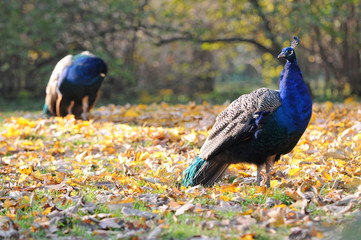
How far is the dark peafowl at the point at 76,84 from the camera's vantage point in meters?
7.81

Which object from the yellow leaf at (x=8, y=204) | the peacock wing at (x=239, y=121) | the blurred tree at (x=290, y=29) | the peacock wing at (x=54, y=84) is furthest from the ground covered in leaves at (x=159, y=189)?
the blurred tree at (x=290, y=29)

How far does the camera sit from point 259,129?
378cm

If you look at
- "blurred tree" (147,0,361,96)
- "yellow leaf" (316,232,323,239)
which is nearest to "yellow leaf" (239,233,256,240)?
"yellow leaf" (316,232,323,239)

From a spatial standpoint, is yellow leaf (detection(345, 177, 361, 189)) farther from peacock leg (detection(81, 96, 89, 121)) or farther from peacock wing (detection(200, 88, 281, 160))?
peacock leg (detection(81, 96, 89, 121))

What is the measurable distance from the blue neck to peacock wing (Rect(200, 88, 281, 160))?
0.07 m

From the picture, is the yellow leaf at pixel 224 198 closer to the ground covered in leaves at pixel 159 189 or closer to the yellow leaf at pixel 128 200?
the ground covered in leaves at pixel 159 189

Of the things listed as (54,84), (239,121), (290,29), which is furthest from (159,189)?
(290,29)

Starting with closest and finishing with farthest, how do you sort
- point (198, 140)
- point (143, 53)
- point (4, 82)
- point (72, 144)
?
point (198, 140), point (72, 144), point (4, 82), point (143, 53)

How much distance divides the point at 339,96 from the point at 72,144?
754 cm

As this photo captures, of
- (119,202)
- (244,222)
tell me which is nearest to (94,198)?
(119,202)

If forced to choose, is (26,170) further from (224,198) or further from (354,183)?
(354,183)

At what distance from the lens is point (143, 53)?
1358 cm

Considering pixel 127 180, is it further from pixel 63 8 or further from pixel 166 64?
pixel 166 64

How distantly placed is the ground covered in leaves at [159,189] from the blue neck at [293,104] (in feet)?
1.61
